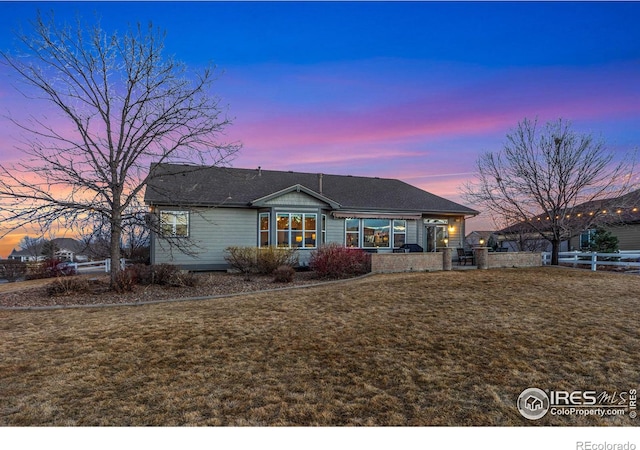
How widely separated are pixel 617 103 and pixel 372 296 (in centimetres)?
1373

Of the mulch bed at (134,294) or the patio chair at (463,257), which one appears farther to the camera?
the patio chair at (463,257)

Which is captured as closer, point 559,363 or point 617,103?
point 559,363

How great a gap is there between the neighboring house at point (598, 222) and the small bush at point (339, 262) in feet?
38.6

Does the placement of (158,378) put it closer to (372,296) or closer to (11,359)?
(11,359)

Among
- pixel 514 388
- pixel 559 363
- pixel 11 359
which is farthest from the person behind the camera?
pixel 11 359

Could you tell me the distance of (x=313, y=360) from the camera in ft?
16.3

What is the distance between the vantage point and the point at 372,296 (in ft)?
31.4

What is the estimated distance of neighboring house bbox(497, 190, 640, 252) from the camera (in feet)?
60.6

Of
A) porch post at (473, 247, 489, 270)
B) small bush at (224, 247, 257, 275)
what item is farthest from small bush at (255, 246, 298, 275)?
porch post at (473, 247, 489, 270)

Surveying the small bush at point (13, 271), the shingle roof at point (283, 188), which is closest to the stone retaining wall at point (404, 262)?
the shingle roof at point (283, 188)

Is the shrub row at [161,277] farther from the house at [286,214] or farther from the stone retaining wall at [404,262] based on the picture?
the stone retaining wall at [404,262]

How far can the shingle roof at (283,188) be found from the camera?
17516mm
